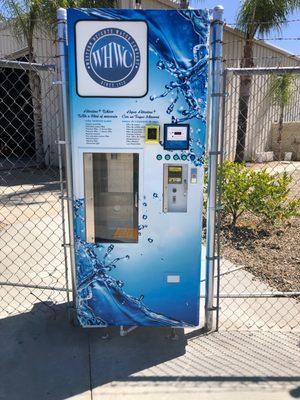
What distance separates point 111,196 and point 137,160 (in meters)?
0.38

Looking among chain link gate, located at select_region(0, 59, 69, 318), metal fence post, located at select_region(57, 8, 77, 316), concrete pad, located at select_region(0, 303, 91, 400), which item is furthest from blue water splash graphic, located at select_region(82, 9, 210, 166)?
concrete pad, located at select_region(0, 303, 91, 400)

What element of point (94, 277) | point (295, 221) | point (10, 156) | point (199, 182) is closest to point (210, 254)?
point (199, 182)

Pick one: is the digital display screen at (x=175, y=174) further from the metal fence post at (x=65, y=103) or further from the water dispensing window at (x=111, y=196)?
the metal fence post at (x=65, y=103)

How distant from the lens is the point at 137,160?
297cm

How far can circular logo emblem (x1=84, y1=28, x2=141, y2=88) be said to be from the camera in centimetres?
275

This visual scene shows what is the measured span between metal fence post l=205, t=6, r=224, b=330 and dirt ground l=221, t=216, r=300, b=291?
1357 mm

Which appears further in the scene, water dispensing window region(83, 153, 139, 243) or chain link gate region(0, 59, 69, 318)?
chain link gate region(0, 59, 69, 318)

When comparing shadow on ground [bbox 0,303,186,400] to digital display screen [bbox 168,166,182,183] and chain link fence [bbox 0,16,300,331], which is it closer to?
chain link fence [bbox 0,16,300,331]

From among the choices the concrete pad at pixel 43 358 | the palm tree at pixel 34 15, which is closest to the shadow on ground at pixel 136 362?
the concrete pad at pixel 43 358

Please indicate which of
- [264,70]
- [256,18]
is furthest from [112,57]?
[256,18]

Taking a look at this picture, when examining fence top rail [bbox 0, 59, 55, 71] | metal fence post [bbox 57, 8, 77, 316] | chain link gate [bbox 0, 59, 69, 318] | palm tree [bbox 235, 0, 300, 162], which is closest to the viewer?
metal fence post [bbox 57, 8, 77, 316]

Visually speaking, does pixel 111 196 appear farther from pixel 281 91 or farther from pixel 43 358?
pixel 281 91

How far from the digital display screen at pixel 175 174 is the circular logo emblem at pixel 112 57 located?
0.68 meters

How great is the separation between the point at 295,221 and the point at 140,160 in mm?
4442
